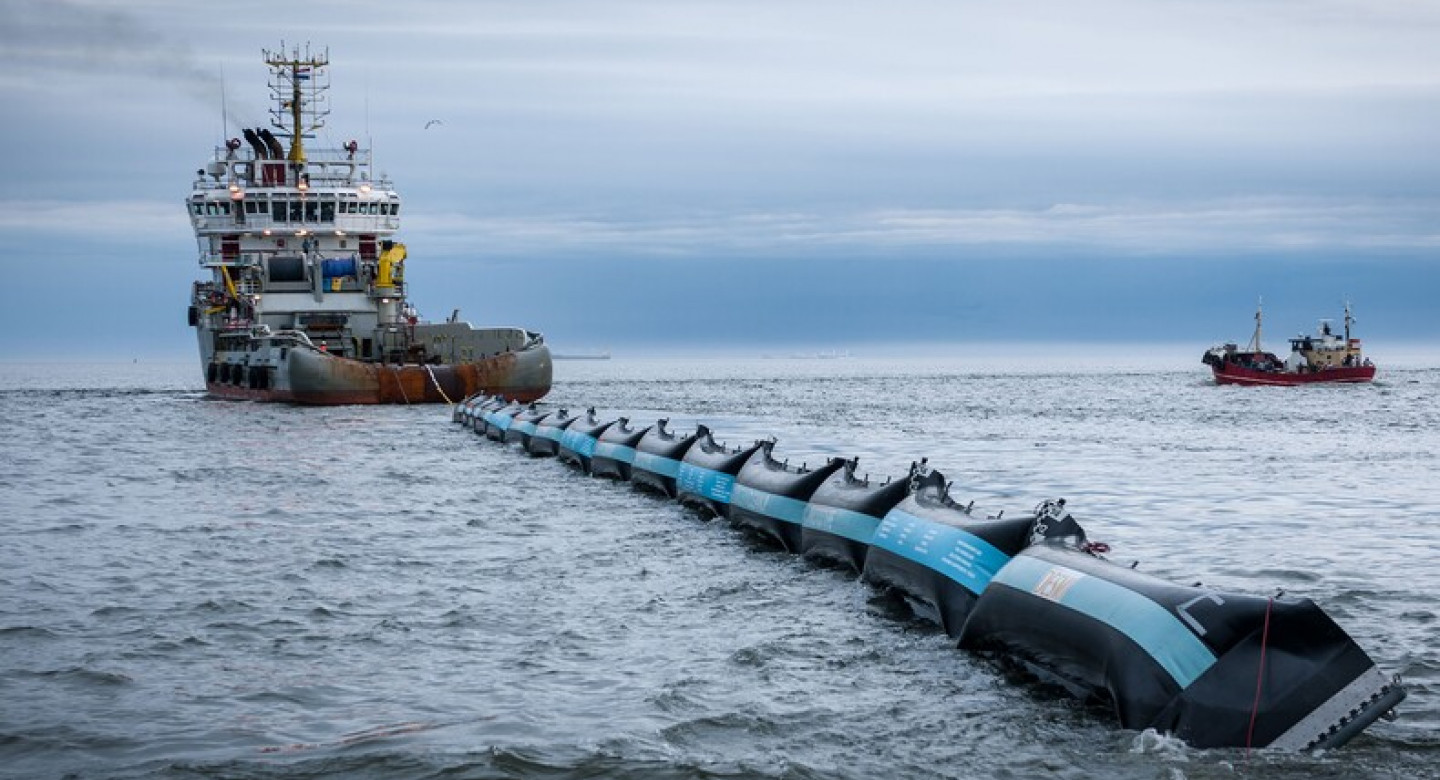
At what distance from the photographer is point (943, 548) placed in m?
16.0

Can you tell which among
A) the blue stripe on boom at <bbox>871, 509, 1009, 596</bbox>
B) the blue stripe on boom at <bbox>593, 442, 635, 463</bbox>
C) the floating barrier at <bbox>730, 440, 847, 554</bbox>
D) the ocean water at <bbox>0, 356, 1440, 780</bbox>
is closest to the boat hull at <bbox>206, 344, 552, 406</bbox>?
the ocean water at <bbox>0, 356, 1440, 780</bbox>

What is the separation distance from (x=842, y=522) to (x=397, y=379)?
49483 millimetres

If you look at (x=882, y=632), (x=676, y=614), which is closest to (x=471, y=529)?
(x=676, y=614)

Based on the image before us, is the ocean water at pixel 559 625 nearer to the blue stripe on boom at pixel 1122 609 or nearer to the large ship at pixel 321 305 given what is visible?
the blue stripe on boom at pixel 1122 609

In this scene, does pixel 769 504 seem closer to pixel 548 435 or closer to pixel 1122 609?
pixel 1122 609

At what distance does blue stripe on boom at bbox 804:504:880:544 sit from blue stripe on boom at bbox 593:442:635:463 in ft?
40.9

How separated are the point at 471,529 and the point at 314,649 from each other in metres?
10.9

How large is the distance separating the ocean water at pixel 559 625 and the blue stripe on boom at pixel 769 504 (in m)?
0.70

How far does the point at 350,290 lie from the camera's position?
73000mm

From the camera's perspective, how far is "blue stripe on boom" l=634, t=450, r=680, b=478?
3022 cm

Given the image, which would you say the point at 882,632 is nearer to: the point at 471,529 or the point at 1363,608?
the point at 1363,608

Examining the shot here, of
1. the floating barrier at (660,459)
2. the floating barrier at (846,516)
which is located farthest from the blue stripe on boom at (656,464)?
the floating barrier at (846,516)

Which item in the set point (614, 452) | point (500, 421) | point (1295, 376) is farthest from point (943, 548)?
point (1295, 376)

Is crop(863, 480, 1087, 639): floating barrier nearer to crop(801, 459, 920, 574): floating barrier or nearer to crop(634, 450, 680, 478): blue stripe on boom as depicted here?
crop(801, 459, 920, 574): floating barrier
